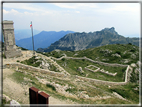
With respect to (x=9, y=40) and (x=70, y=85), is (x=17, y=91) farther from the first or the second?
(x=9, y=40)

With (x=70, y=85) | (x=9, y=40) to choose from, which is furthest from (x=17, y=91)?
(x=9, y=40)

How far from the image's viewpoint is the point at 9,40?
75.7 ft

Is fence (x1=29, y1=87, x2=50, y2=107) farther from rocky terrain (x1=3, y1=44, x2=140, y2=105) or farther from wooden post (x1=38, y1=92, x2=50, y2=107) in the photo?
rocky terrain (x1=3, y1=44, x2=140, y2=105)

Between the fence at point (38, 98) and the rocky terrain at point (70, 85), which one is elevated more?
the fence at point (38, 98)

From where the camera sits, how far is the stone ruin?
72.9ft

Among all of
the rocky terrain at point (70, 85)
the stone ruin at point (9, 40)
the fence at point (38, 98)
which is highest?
the stone ruin at point (9, 40)

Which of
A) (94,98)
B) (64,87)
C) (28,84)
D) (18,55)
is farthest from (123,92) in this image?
(18,55)

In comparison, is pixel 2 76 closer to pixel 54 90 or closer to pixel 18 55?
pixel 54 90

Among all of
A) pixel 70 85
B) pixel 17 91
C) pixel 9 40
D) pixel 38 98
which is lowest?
pixel 70 85

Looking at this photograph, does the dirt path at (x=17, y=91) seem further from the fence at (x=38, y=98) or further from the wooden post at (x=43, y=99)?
the wooden post at (x=43, y=99)

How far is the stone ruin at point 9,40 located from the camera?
2222cm

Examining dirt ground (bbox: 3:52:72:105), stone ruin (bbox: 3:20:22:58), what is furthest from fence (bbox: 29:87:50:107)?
stone ruin (bbox: 3:20:22:58)

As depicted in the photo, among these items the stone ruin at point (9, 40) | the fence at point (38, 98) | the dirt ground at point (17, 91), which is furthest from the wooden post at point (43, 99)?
the stone ruin at point (9, 40)

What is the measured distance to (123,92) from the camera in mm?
17172
